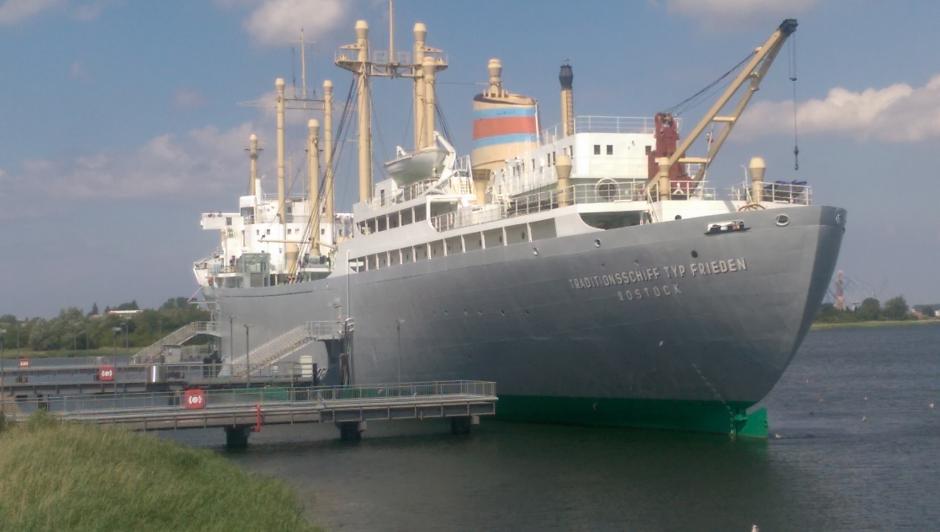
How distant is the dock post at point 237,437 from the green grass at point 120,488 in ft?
29.4

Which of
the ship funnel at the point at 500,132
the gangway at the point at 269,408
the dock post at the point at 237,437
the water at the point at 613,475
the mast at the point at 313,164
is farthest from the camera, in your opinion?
the mast at the point at 313,164

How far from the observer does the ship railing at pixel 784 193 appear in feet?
113

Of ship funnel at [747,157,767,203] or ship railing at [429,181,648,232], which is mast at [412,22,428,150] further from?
ship funnel at [747,157,767,203]

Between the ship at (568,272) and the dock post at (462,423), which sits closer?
the ship at (568,272)

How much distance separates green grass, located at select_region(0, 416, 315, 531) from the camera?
18.2m

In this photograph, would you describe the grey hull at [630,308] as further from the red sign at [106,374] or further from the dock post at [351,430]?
the red sign at [106,374]

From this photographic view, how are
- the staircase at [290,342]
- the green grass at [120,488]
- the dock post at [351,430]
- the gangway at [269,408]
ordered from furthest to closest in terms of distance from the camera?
1. the staircase at [290,342]
2. the dock post at [351,430]
3. the gangway at [269,408]
4. the green grass at [120,488]

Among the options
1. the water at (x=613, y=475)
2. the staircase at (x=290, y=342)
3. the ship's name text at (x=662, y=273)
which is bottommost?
A: the water at (x=613, y=475)

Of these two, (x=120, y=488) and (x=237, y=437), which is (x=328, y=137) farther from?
(x=120, y=488)

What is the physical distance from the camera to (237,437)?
35.7m

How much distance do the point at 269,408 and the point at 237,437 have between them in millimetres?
1463

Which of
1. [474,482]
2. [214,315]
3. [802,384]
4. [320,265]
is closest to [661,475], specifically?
[474,482]

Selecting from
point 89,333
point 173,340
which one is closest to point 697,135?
point 173,340

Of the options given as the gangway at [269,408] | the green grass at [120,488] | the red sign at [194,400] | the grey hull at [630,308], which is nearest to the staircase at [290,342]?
the grey hull at [630,308]
